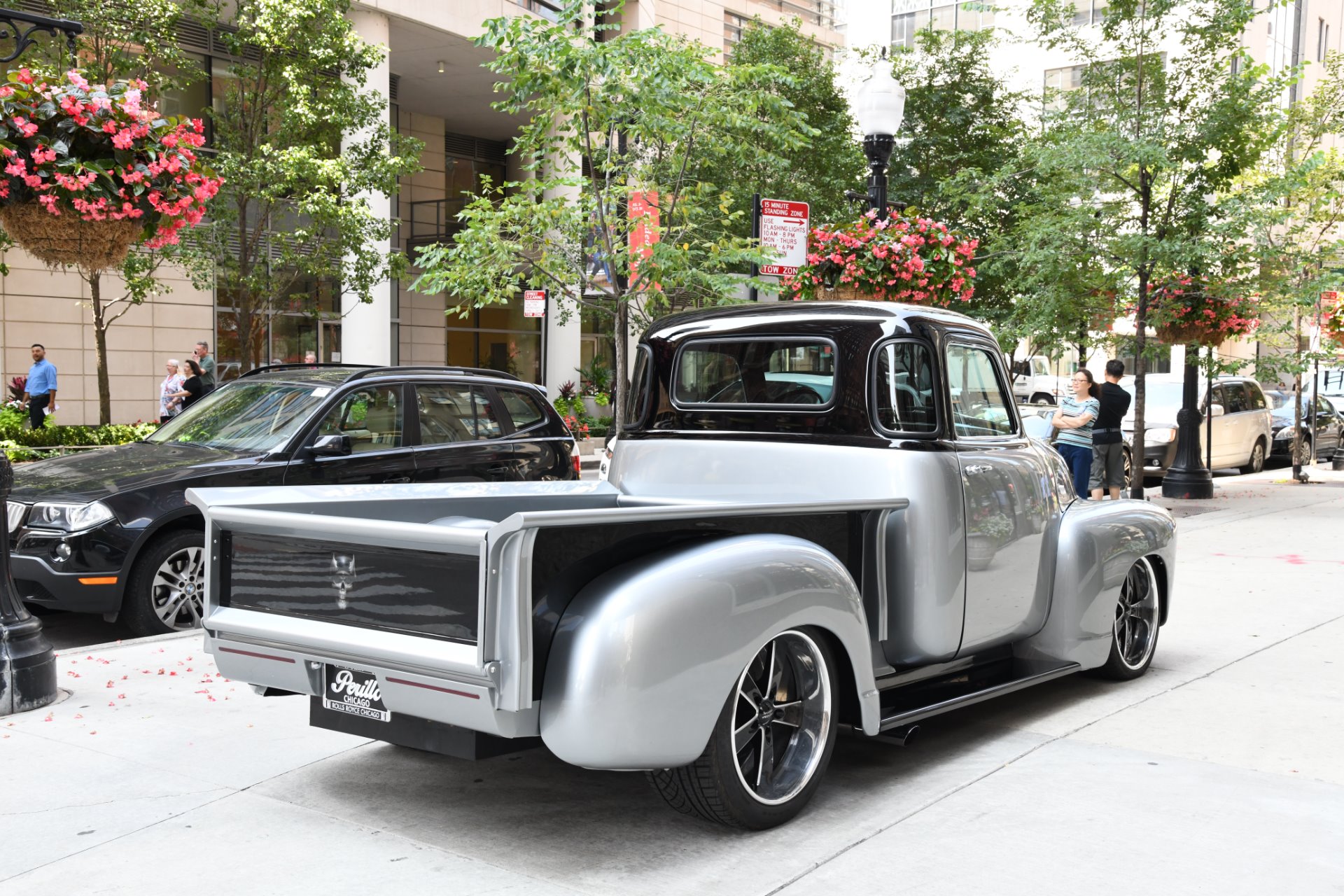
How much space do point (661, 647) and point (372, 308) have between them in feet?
63.2

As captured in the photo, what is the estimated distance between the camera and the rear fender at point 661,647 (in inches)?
147

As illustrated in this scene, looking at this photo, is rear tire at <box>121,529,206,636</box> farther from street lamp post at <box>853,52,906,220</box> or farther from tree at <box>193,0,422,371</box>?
tree at <box>193,0,422,371</box>

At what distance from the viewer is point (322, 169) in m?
16.2

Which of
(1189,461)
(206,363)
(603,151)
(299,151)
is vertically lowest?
(1189,461)

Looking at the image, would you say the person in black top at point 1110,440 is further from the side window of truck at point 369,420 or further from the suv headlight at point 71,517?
the suv headlight at point 71,517

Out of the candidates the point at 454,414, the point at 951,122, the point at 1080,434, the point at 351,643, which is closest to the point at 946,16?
the point at 951,122

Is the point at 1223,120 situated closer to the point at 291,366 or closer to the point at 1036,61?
the point at 291,366

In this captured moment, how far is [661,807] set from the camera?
4.65 metres

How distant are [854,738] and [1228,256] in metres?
12.0

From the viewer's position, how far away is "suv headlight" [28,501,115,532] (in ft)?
23.9

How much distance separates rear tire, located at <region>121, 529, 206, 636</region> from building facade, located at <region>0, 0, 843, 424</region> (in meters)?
4.40

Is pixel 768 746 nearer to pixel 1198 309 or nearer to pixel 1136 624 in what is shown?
pixel 1136 624

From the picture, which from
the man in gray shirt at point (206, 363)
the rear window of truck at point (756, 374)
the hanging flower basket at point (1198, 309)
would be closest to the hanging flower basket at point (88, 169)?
the rear window of truck at point (756, 374)

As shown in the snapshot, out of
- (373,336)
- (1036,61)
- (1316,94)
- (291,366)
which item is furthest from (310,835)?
(1036,61)
